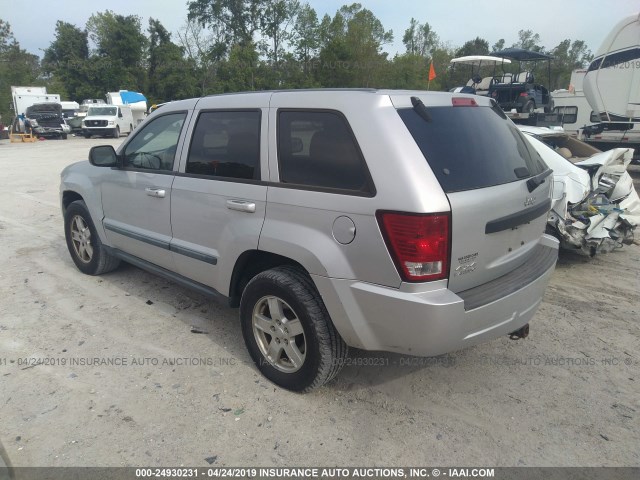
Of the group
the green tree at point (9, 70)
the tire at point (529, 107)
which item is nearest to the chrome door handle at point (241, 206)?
the tire at point (529, 107)

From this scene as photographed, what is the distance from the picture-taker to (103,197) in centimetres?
448

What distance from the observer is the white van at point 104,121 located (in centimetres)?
2886

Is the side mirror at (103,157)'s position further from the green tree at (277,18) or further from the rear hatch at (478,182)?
the green tree at (277,18)

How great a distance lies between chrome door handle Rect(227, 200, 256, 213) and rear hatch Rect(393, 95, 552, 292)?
1086 mm

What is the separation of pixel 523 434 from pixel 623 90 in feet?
37.7

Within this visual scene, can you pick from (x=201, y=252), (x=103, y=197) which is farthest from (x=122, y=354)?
(x=103, y=197)

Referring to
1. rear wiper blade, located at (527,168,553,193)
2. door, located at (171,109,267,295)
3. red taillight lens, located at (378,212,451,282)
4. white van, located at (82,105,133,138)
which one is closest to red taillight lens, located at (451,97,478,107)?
rear wiper blade, located at (527,168,553,193)

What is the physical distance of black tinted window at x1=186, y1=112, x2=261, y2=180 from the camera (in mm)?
3117

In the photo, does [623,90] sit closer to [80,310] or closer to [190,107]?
[190,107]

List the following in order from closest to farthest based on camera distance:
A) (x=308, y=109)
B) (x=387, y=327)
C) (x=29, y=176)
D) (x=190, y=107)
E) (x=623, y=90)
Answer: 1. (x=387, y=327)
2. (x=308, y=109)
3. (x=190, y=107)
4. (x=623, y=90)
5. (x=29, y=176)

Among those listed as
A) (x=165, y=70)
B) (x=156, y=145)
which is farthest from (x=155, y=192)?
(x=165, y=70)

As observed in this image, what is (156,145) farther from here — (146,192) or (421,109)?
(421,109)

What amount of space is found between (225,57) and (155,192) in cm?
5734

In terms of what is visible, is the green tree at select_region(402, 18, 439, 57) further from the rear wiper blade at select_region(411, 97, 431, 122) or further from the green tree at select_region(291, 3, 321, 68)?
the rear wiper blade at select_region(411, 97, 431, 122)
